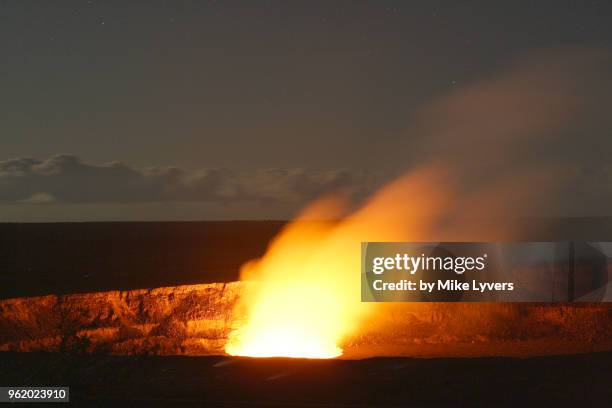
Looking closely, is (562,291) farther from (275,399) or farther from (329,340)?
(275,399)

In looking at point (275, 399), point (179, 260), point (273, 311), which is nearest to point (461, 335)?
point (273, 311)

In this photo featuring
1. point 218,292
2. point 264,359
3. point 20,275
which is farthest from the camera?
point 20,275

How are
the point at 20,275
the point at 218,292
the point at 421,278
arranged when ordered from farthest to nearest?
the point at 20,275, the point at 218,292, the point at 421,278

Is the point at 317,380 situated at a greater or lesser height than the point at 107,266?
lesser

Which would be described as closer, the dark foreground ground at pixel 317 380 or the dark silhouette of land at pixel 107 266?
the dark foreground ground at pixel 317 380

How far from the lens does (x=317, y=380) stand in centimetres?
855

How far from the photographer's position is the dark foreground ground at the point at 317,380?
7.61 meters

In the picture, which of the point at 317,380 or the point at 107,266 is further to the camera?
the point at 107,266

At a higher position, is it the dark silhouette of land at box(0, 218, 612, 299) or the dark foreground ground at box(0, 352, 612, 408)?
the dark silhouette of land at box(0, 218, 612, 299)

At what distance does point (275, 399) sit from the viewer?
25.5ft

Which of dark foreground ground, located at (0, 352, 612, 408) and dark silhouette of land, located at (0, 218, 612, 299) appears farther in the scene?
dark silhouette of land, located at (0, 218, 612, 299)

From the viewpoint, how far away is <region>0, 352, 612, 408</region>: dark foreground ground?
7.61 m

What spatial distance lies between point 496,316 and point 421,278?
1929 millimetres

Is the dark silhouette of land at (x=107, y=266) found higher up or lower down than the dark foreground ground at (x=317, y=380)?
higher up
